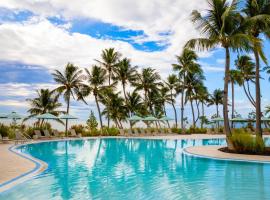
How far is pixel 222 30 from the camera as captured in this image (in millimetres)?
14398

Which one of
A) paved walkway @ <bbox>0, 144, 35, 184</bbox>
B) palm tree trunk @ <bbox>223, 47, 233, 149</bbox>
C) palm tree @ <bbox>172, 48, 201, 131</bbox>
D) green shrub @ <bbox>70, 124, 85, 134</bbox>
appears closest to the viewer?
paved walkway @ <bbox>0, 144, 35, 184</bbox>

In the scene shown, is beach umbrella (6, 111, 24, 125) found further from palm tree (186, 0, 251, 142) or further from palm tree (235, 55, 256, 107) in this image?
palm tree (235, 55, 256, 107)

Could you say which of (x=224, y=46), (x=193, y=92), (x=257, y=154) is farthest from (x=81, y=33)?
(x=193, y=92)

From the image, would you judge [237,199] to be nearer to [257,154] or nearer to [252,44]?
[257,154]

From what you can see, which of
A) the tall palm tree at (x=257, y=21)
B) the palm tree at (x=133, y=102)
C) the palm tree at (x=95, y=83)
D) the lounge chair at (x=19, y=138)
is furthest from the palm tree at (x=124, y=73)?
the tall palm tree at (x=257, y=21)

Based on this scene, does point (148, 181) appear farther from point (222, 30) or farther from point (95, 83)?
point (95, 83)

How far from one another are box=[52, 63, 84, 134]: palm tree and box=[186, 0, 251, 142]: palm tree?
20283mm

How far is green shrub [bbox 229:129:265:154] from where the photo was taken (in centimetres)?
1364

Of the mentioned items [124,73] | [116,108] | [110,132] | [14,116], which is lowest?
[110,132]

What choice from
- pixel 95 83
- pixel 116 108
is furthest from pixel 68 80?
pixel 116 108

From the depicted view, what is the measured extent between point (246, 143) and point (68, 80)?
23.6 metres

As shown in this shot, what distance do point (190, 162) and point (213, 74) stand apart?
17.1 meters

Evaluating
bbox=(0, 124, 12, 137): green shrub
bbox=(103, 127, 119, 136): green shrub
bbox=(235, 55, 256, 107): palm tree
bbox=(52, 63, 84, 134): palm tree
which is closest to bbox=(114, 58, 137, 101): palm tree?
bbox=(52, 63, 84, 134): palm tree

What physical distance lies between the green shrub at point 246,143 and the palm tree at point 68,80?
22.5 meters
